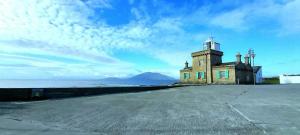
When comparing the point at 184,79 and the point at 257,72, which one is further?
the point at 257,72

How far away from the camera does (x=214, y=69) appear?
1487 inches

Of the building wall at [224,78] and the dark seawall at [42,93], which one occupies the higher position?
the building wall at [224,78]

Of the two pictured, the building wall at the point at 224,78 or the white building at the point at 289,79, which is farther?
the white building at the point at 289,79

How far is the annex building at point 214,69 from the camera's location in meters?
36.0

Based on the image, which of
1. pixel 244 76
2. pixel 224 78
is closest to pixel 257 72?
pixel 244 76

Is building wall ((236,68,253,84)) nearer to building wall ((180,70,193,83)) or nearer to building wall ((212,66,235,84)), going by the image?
building wall ((212,66,235,84))

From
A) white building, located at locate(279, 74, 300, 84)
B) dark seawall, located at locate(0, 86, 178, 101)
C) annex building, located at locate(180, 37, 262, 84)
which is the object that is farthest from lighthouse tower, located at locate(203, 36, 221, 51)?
dark seawall, located at locate(0, 86, 178, 101)

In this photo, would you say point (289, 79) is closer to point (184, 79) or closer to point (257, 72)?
point (257, 72)

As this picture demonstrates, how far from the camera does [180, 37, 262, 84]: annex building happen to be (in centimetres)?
3597

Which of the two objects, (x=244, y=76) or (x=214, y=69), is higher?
(x=214, y=69)

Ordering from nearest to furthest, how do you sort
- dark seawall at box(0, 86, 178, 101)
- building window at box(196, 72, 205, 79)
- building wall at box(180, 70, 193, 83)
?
dark seawall at box(0, 86, 178, 101) < building window at box(196, 72, 205, 79) < building wall at box(180, 70, 193, 83)

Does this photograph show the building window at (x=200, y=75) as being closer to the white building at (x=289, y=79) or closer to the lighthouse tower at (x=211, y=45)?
the lighthouse tower at (x=211, y=45)

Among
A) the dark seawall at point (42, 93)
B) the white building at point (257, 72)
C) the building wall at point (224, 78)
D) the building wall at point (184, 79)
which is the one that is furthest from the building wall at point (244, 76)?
the dark seawall at point (42, 93)

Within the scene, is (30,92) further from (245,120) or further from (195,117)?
(245,120)
